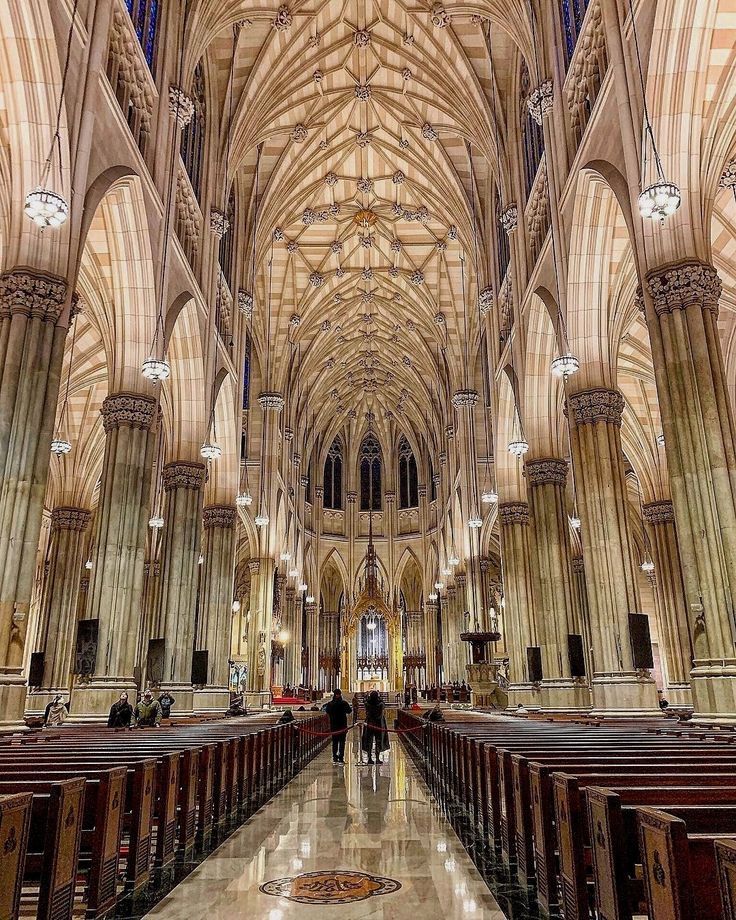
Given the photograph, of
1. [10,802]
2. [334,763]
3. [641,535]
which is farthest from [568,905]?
[641,535]

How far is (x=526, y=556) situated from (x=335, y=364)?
2489 centimetres

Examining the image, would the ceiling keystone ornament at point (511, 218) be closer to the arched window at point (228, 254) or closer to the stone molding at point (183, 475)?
the arched window at point (228, 254)

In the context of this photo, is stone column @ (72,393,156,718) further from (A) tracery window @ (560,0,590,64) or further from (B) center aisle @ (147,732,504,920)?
(A) tracery window @ (560,0,590,64)

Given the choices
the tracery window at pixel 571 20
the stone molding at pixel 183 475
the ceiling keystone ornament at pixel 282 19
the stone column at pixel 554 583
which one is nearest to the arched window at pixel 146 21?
the ceiling keystone ornament at pixel 282 19

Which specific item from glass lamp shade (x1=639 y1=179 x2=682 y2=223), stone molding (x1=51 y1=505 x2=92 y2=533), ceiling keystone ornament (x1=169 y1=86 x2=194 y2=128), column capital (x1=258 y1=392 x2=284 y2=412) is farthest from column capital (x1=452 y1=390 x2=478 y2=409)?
glass lamp shade (x1=639 y1=179 x2=682 y2=223)

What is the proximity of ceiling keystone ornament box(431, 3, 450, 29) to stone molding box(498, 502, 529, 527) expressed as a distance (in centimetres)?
1593

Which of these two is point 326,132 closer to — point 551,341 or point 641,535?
point 551,341

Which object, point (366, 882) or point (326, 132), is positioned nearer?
point (366, 882)

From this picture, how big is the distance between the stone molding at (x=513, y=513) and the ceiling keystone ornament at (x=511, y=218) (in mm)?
9309

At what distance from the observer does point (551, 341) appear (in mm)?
20844

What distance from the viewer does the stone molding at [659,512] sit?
28.5 m

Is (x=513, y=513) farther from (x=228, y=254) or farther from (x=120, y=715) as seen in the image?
(x=120, y=715)

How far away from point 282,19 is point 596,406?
16774 millimetres

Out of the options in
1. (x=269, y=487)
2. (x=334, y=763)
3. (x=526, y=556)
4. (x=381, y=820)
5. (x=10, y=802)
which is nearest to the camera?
(x=10, y=802)
